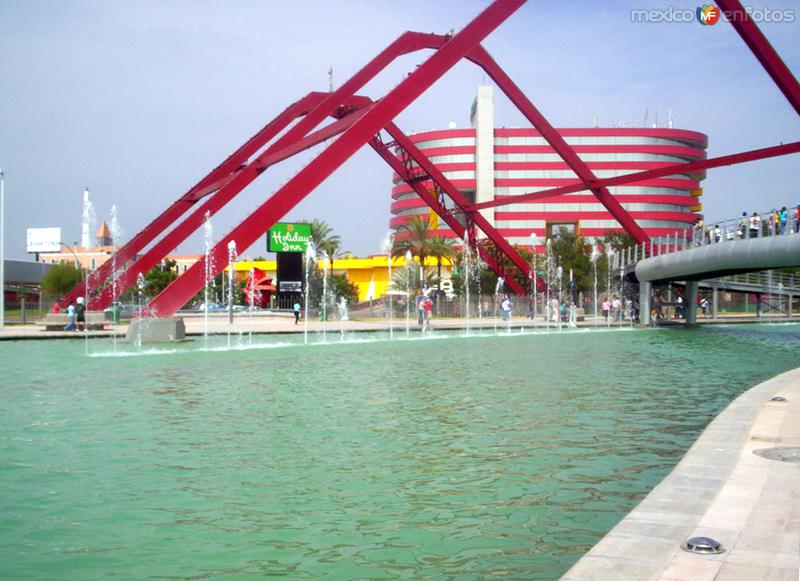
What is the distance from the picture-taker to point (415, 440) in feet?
31.1

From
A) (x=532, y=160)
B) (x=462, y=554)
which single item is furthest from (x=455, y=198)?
(x=532, y=160)

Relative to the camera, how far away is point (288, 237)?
220 ft

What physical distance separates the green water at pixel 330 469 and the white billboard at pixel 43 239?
6851 cm

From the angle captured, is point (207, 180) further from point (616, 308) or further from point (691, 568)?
point (691, 568)

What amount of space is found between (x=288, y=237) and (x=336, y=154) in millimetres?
38718

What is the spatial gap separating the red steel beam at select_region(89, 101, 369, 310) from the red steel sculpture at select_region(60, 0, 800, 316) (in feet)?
0.14

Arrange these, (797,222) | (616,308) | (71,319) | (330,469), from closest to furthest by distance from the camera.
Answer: (330,469) → (797,222) → (71,319) → (616,308)

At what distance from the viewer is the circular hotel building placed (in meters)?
108

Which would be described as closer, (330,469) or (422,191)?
(330,469)

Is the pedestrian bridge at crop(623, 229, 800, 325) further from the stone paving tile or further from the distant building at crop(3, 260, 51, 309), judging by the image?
the distant building at crop(3, 260, 51, 309)

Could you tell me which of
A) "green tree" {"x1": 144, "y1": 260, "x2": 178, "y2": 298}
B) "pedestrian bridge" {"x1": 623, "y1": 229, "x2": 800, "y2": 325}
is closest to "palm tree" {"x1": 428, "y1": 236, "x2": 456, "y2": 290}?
"pedestrian bridge" {"x1": 623, "y1": 229, "x2": 800, "y2": 325}

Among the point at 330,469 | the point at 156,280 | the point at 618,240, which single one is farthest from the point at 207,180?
→ the point at 618,240

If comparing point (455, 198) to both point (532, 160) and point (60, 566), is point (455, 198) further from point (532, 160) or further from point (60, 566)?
point (532, 160)

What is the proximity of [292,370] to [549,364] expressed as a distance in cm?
586
